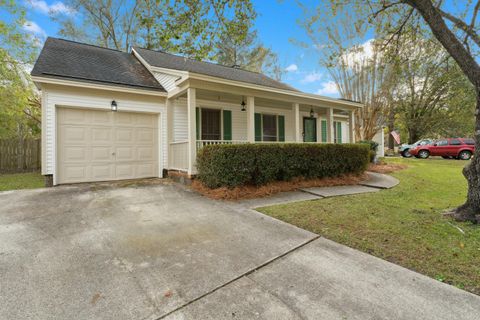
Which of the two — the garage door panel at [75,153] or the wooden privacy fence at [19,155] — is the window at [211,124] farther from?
the wooden privacy fence at [19,155]

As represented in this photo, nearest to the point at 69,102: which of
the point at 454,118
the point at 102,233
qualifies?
the point at 102,233

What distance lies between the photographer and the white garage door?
669 cm

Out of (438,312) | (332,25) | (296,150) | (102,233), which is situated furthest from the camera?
(332,25)

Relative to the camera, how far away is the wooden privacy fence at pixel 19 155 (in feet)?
31.3

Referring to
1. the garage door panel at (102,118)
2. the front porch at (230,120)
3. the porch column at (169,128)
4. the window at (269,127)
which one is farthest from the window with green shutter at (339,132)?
the garage door panel at (102,118)

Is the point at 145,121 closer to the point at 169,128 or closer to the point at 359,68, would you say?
the point at 169,128

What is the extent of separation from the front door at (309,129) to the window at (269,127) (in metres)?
1.96

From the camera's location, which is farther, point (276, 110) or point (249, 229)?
point (276, 110)

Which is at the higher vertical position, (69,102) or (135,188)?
(69,102)

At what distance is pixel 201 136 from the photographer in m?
8.84

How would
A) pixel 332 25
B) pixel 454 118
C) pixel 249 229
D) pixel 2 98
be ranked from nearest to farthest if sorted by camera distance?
pixel 249 229, pixel 2 98, pixel 332 25, pixel 454 118

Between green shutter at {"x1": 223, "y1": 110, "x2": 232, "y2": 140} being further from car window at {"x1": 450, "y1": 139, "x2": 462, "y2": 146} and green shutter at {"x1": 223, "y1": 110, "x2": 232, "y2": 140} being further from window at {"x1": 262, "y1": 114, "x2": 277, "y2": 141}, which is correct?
car window at {"x1": 450, "y1": 139, "x2": 462, "y2": 146}

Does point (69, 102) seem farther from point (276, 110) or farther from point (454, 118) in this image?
point (454, 118)

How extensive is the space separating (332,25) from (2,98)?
58.0 feet
